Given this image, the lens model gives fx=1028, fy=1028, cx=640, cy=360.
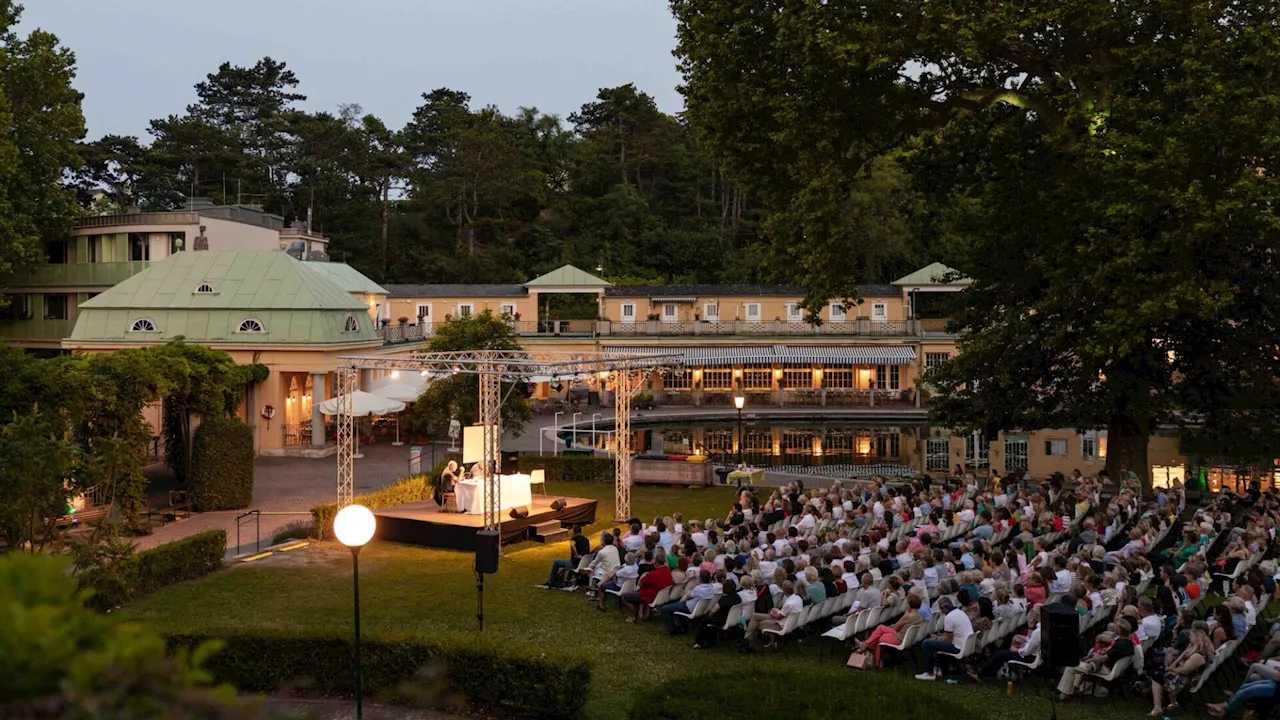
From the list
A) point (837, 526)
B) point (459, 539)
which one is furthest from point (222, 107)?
point (837, 526)

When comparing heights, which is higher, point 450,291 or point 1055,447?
point 450,291

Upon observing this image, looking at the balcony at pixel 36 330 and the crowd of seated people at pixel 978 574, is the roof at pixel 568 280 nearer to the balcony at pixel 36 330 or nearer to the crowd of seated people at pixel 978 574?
the balcony at pixel 36 330

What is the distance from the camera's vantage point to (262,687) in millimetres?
12258

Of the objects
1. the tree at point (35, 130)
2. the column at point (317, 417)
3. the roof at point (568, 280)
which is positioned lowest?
the column at point (317, 417)

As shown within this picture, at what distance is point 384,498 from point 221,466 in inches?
182

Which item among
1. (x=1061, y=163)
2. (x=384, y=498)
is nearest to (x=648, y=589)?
(x=384, y=498)

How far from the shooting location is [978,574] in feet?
46.0

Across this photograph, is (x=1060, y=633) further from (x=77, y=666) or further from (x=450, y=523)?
(x=450, y=523)

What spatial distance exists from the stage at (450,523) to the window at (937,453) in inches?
710

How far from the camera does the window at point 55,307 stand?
156 feet

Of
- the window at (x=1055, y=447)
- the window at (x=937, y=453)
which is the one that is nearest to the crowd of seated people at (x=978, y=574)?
the window at (x=937, y=453)

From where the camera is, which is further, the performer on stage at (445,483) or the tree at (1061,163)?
the performer on stage at (445,483)

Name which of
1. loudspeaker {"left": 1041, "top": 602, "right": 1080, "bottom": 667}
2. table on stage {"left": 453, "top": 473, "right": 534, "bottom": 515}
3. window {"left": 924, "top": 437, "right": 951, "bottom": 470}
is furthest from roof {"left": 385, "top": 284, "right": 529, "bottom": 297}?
loudspeaker {"left": 1041, "top": 602, "right": 1080, "bottom": 667}

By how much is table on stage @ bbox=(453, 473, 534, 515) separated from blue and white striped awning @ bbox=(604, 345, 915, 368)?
92.2 feet
